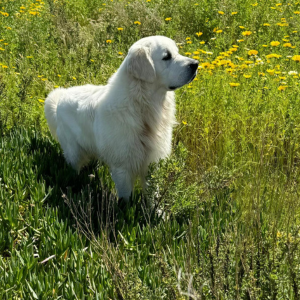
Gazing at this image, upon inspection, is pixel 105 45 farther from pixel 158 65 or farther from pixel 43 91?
pixel 158 65

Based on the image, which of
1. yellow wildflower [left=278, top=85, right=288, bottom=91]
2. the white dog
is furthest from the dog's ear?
yellow wildflower [left=278, top=85, right=288, bottom=91]

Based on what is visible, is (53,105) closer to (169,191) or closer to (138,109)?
(138,109)

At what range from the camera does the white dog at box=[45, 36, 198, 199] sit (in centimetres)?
352

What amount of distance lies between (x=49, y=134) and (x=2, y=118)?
1.94 ft

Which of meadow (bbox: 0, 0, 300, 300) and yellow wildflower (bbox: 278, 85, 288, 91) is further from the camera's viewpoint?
yellow wildflower (bbox: 278, 85, 288, 91)

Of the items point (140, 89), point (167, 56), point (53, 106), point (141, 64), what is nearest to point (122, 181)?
point (140, 89)

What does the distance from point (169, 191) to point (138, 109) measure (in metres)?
0.76

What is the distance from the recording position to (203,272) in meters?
2.19

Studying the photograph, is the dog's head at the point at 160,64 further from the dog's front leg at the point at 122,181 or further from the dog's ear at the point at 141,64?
the dog's front leg at the point at 122,181

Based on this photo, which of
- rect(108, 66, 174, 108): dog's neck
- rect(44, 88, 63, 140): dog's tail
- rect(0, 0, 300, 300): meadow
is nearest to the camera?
rect(0, 0, 300, 300): meadow

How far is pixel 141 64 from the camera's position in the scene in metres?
3.46

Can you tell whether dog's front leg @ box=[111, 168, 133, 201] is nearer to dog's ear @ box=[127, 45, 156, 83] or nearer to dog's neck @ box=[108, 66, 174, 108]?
dog's neck @ box=[108, 66, 174, 108]

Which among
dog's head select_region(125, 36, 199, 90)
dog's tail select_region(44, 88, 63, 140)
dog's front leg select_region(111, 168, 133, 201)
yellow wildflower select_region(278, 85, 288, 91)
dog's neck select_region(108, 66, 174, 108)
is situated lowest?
dog's front leg select_region(111, 168, 133, 201)

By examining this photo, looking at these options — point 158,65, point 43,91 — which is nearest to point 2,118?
point 43,91
